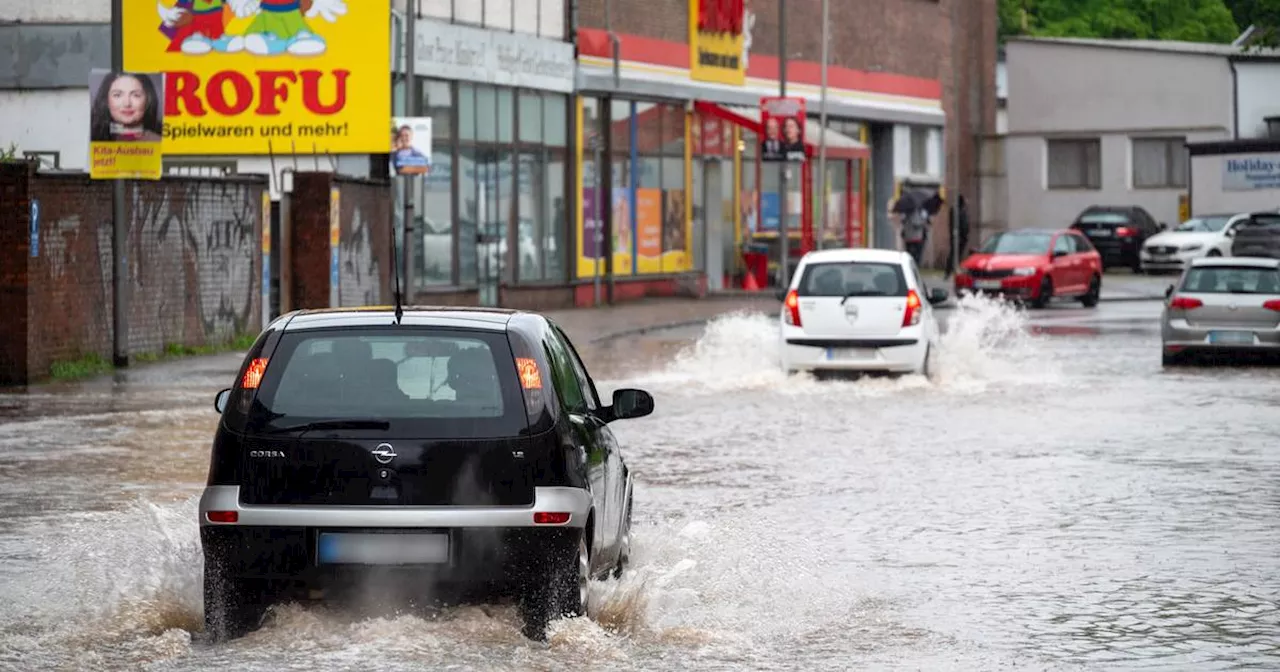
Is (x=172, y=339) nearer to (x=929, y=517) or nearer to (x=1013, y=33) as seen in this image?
(x=929, y=517)

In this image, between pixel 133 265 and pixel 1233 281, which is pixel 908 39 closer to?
pixel 1233 281

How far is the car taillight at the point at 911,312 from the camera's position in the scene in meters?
24.8

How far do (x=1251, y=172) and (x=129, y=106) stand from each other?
151ft

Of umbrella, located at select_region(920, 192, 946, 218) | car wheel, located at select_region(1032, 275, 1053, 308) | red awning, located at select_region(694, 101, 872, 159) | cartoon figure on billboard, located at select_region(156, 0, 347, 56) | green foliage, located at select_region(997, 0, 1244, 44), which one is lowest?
car wheel, located at select_region(1032, 275, 1053, 308)

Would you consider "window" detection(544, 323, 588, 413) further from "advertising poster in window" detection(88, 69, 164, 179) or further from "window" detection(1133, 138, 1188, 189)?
"window" detection(1133, 138, 1188, 189)

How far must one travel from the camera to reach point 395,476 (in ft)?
29.7

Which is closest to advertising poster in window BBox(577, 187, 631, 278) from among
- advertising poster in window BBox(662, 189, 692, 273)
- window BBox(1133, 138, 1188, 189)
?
advertising poster in window BBox(662, 189, 692, 273)

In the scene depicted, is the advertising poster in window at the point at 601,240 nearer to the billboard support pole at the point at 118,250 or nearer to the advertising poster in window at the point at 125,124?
the billboard support pole at the point at 118,250

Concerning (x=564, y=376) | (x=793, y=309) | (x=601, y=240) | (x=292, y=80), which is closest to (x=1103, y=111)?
(x=601, y=240)

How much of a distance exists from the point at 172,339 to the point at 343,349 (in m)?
20.2

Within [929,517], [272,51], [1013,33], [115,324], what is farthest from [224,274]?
[1013,33]

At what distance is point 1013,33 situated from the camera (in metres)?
104

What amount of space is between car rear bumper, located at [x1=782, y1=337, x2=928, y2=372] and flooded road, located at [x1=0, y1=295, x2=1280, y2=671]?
1.04 feet

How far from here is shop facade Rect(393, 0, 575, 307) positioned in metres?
39.1
